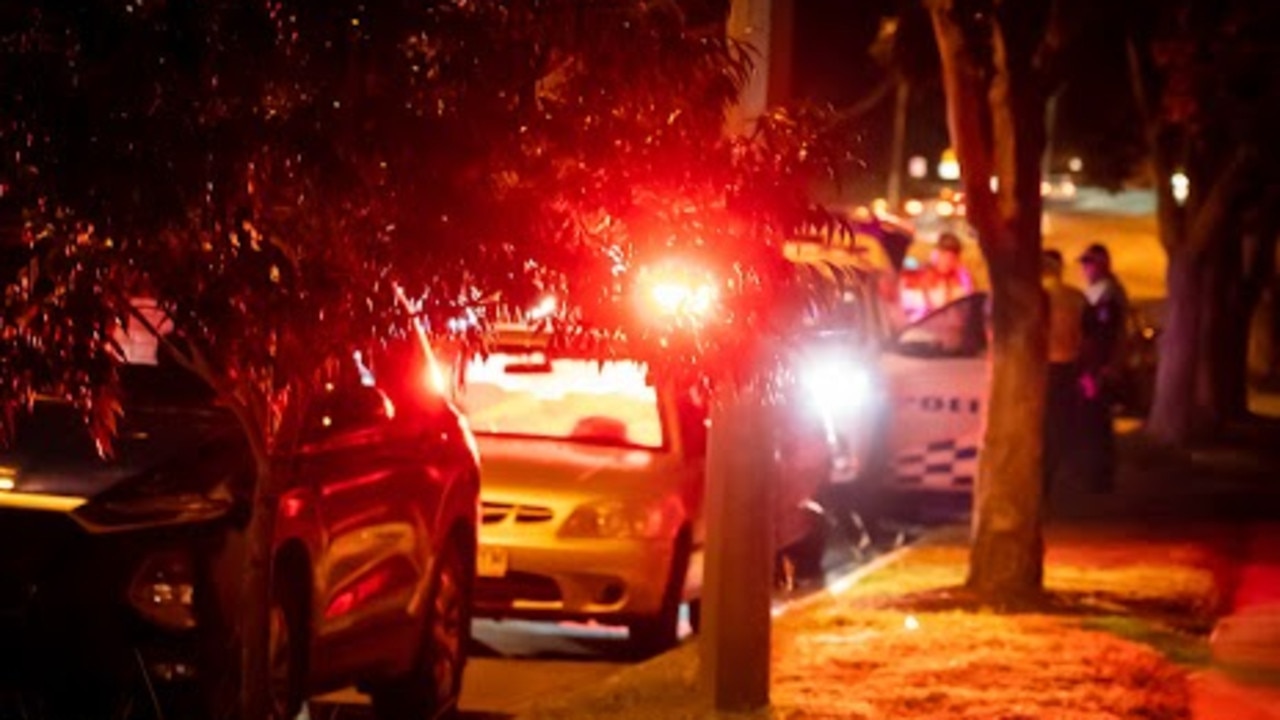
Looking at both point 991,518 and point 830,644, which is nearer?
point 830,644

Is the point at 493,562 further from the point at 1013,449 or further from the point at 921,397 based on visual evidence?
the point at 921,397

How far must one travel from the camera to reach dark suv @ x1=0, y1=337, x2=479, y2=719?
29.9ft

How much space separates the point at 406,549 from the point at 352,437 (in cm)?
68

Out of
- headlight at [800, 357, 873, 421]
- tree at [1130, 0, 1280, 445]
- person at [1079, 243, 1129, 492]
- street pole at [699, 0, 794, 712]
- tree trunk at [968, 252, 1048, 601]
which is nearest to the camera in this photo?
street pole at [699, 0, 794, 712]

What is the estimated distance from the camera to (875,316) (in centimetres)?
2050

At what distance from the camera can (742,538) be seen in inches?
407

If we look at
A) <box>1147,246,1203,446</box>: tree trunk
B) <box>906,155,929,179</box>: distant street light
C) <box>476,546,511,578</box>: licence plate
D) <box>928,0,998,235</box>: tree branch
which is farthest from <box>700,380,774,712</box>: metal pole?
<box>906,155,929,179</box>: distant street light

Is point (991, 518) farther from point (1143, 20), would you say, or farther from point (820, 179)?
point (1143, 20)

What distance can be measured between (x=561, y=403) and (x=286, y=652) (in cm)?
477

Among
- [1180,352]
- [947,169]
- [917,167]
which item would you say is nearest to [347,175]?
[1180,352]

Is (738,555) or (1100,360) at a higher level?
(1100,360)

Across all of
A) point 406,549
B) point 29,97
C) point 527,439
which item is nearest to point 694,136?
point 29,97

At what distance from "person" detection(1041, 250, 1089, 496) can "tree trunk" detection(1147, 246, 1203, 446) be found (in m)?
8.33

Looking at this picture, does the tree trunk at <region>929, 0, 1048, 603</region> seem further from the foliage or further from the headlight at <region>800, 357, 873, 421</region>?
the foliage
